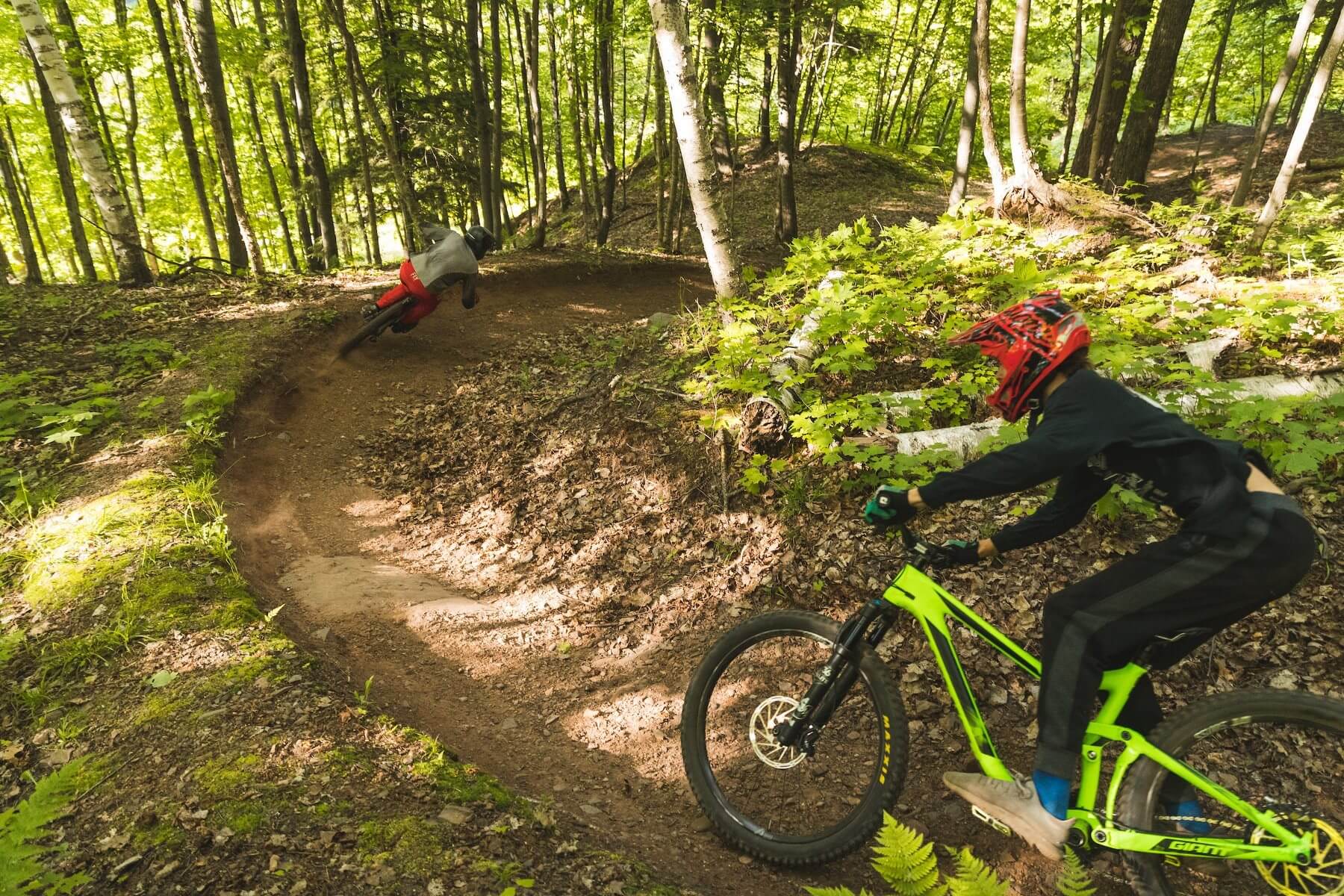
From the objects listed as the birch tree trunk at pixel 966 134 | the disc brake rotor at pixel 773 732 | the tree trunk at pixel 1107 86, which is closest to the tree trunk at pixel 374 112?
the birch tree trunk at pixel 966 134

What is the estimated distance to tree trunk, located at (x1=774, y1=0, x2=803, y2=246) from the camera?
12.9m

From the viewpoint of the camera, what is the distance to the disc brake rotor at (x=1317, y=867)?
267 centimetres

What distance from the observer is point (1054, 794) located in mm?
3102

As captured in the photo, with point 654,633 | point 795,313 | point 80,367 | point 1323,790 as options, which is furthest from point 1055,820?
point 80,367

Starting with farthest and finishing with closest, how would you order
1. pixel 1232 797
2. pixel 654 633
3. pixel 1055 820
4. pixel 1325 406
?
1. pixel 654 633
2. pixel 1325 406
3. pixel 1055 820
4. pixel 1232 797

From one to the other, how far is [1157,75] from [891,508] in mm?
13193

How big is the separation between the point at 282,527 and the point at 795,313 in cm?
596

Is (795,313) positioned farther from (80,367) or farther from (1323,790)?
(80,367)

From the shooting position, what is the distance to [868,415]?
5844mm

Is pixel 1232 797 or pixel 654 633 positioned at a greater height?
pixel 1232 797

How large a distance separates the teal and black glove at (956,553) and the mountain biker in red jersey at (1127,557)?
1.34ft

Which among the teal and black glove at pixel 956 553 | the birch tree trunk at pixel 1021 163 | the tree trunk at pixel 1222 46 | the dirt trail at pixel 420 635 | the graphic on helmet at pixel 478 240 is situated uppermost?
the tree trunk at pixel 1222 46

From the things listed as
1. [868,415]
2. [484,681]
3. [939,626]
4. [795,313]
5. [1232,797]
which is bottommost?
[484,681]

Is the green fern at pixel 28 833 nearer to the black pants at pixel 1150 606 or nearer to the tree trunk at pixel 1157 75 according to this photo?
the black pants at pixel 1150 606
